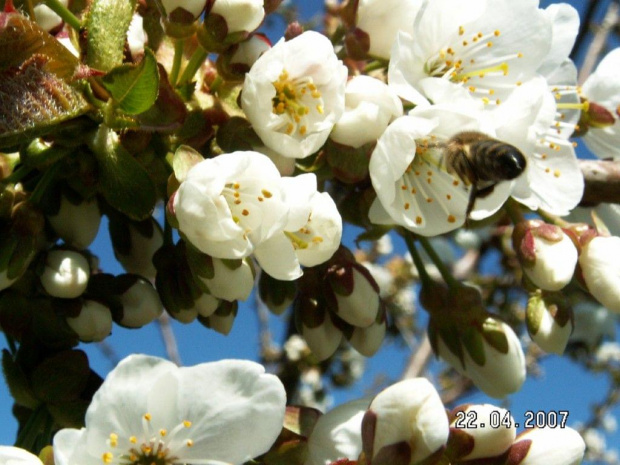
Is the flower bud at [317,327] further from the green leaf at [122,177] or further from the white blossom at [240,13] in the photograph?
the white blossom at [240,13]

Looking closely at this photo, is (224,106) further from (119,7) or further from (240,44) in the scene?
(119,7)

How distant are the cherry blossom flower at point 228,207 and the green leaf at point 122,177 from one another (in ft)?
0.57

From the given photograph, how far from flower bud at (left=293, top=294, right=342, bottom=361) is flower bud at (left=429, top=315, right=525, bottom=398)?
238 mm

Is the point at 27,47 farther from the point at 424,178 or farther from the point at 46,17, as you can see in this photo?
the point at 424,178

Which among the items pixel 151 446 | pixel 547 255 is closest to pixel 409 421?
pixel 151 446

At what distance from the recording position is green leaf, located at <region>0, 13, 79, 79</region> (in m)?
1.05

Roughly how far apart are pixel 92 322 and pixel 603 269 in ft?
2.89

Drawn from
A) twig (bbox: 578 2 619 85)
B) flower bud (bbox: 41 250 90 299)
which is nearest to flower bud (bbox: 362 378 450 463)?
flower bud (bbox: 41 250 90 299)

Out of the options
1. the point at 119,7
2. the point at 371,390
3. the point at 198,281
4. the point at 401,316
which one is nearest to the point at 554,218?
the point at 198,281

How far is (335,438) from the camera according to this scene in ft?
3.78

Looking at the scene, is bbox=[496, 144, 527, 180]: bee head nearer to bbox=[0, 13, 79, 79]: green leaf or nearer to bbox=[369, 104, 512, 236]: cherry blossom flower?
bbox=[369, 104, 512, 236]: cherry blossom flower

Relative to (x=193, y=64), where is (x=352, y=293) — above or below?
below

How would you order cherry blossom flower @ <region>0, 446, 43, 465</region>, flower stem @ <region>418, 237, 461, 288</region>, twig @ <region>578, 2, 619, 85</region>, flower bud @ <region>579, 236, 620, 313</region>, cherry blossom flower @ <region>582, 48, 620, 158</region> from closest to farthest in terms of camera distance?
cherry blossom flower @ <region>0, 446, 43, 465</region>
flower bud @ <region>579, 236, 620, 313</region>
flower stem @ <region>418, 237, 461, 288</region>
cherry blossom flower @ <region>582, 48, 620, 158</region>
twig @ <region>578, 2, 619, 85</region>

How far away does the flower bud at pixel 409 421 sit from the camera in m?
0.98
